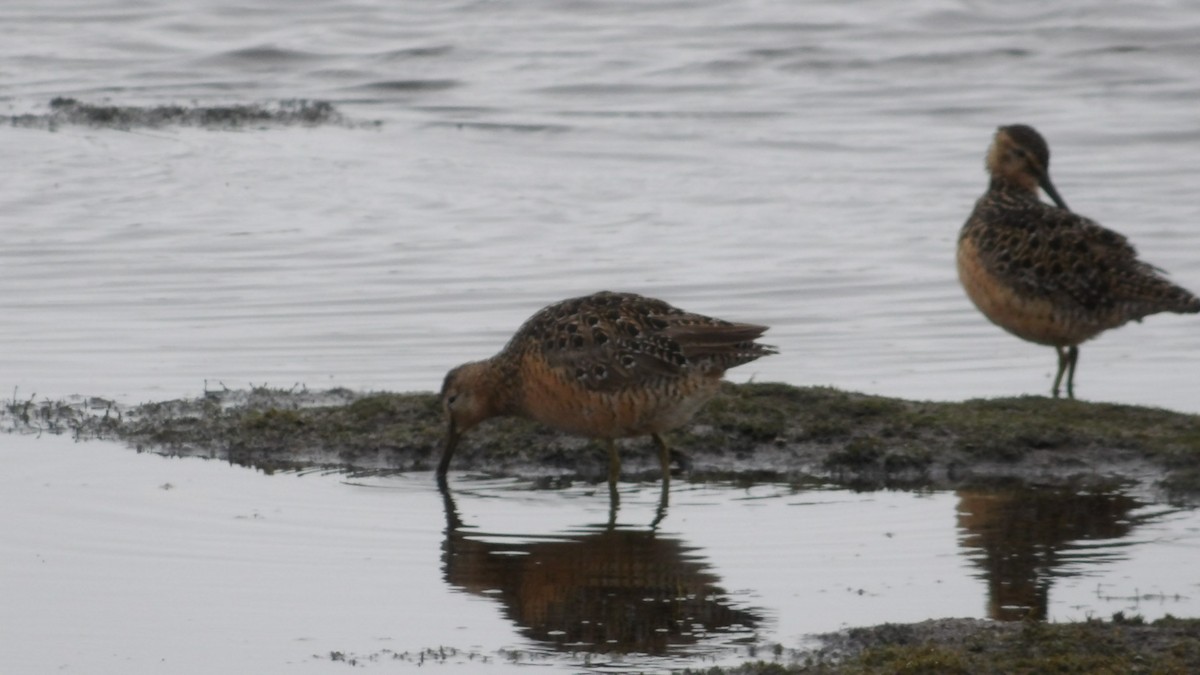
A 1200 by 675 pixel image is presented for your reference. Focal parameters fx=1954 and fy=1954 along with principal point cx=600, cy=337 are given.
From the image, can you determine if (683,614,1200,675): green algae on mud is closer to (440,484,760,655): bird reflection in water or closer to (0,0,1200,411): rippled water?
(440,484,760,655): bird reflection in water

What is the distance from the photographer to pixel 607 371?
6.35 meters

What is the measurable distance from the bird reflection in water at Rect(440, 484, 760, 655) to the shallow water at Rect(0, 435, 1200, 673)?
0.04 ft

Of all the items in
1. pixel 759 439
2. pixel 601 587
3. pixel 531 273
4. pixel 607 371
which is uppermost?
pixel 531 273

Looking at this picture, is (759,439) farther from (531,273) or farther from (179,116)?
(179,116)

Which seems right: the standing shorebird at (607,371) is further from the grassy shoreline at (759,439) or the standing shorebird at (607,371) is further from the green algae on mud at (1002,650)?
the green algae on mud at (1002,650)

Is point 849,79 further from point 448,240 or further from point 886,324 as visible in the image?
point 886,324

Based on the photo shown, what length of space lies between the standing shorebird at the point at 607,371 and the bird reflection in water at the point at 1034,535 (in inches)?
37.0

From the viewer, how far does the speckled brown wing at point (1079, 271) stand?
7.42 meters

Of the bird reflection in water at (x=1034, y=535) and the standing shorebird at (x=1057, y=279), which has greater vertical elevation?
the standing shorebird at (x=1057, y=279)

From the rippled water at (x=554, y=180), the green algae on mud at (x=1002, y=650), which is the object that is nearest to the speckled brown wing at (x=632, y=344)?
the rippled water at (x=554, y=180)

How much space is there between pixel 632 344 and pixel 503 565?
3.61 ft

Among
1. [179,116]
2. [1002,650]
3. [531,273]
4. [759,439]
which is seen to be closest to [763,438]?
[759,439]

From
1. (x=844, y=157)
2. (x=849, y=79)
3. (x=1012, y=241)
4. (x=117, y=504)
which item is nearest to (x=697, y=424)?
(x=1012, y=241)

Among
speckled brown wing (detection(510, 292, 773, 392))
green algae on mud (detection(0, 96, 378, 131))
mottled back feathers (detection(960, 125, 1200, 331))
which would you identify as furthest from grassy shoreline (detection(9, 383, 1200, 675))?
green algae on mud (detection(0, 96, 378, 131))
